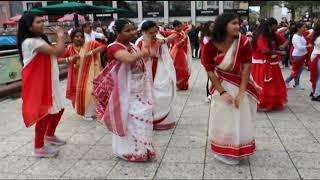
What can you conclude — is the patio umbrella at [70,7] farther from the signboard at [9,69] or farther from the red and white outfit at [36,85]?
the red and white outfit at [36,85]

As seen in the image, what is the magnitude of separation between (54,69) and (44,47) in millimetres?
358

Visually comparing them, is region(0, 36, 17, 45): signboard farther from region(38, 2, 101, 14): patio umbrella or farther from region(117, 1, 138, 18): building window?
region(117, 1, 138, 18): building window

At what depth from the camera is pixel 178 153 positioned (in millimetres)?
5012

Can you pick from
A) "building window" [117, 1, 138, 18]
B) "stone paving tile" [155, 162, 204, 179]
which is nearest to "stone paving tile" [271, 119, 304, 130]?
"stone paving tile" [155, 162, 204, 179]

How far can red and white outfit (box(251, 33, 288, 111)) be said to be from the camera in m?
7.34

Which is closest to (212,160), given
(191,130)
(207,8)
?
(191,130)

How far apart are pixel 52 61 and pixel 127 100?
1.00 m

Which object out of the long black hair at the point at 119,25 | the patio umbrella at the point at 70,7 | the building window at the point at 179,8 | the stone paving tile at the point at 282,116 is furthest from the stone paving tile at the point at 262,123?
the building window at the point at 179,8

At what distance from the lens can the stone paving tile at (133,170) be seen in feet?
14.2

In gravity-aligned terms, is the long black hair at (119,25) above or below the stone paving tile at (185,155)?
above

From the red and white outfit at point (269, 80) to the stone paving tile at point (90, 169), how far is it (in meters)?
3.49

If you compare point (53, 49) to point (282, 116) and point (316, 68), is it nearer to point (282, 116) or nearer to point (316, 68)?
point (282, 116)

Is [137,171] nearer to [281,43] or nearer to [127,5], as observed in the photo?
[281,43]

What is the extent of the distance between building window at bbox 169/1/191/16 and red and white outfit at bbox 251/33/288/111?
47533 millimetres
